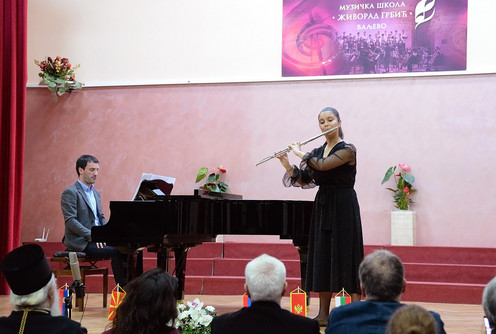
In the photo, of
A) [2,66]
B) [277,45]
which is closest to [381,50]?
[277,45]

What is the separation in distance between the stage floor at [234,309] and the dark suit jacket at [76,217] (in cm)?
59

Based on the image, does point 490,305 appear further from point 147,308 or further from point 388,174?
point 388,174

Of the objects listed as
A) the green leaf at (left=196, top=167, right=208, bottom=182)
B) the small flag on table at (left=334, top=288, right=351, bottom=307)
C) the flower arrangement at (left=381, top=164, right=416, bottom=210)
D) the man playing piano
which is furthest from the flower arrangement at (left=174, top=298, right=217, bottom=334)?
the green leaf at (left=196, top=167, right=208, bottom=182)

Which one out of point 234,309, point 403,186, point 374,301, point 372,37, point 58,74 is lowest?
point 234,309

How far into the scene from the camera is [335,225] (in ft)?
14.5

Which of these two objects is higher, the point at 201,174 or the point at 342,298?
the point at 201,174

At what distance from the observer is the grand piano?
484 centimetres

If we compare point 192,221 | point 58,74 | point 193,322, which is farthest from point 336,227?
point 58,74

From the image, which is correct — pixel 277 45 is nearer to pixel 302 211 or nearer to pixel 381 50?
pixel 381 50

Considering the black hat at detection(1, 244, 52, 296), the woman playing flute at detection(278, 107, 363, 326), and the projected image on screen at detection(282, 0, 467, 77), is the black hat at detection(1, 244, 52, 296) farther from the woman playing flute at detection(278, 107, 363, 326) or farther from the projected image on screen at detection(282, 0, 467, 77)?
the projected image on screen at detection(282, 0, 467, 77)

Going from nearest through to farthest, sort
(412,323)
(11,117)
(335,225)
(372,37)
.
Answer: (412,323) < (335,225) < (11,117) < (372,37)

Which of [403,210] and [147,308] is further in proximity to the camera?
[403,210]

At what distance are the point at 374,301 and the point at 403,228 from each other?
5.66 meters

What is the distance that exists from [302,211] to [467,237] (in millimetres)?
3450
